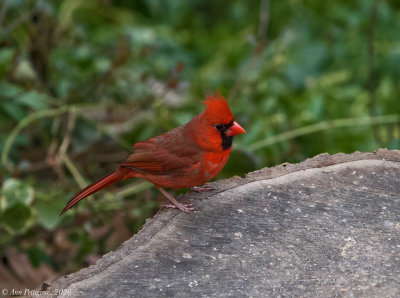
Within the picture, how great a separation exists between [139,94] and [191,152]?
84.8 inches

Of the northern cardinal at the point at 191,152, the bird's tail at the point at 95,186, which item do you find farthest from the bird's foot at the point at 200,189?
the bird's tail at the point at 95,186

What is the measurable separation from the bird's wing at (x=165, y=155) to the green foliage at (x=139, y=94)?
2.85 feet

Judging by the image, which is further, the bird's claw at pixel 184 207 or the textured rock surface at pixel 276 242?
the bird's claw at pixel 184 207

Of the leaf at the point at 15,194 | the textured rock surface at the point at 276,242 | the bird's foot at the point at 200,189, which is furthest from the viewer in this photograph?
the leaf at the point at 15,194

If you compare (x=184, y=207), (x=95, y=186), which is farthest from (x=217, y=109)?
(x=95, y=186)

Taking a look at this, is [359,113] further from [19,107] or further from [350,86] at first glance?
[19,107]

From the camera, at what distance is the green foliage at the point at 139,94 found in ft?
12.1

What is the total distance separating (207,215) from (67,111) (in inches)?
69.4

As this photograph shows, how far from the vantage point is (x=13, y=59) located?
404 cm

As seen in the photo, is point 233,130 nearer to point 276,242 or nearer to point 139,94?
point 276,242

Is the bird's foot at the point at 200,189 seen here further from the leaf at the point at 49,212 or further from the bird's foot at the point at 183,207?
the leaf at the point at 49,212

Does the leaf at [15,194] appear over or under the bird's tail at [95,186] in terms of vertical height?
under

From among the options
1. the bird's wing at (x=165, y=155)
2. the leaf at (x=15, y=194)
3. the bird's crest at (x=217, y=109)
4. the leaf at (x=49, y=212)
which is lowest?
the leaf at (x=49, y=212)

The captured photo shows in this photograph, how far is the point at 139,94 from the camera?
4621mm
